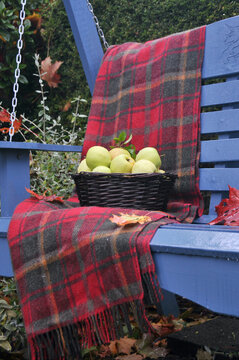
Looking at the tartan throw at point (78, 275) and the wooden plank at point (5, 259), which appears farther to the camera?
the wooden plank at point (5, 259)

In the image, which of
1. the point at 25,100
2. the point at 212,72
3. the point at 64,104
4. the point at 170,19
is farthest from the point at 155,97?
the point at 25,100

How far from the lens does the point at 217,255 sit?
98 cm

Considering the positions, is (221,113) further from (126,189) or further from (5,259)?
(5,259)

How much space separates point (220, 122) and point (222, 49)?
Result: 0.33 metres

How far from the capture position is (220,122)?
6.43 feet

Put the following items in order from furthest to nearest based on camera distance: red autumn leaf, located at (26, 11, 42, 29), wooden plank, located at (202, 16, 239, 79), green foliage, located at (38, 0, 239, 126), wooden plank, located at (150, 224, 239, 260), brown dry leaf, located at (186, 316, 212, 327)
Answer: red autumn leaf, located at (26, 11, 42, 29) → green foliage, located at (38, 0, 239, 126) → brown dry leaf, located at (186, 316, 212, 327) → wooden plank, located at (202, 16, 239, 79) → wooden plank, located at (150, 224, 239, 260)

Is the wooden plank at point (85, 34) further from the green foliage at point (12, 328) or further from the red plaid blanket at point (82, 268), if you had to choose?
the green foliage at point (12, 328)

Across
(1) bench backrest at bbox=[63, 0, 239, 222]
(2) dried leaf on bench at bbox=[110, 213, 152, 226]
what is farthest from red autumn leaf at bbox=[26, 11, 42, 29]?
(2) dried leaf on bench at bbox=[110, 213, 152, 226]

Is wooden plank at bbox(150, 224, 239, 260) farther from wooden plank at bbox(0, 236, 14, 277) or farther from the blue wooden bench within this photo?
wooden plank at bbox(0, 236, 14, 277)

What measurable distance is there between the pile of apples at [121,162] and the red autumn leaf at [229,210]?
290mm

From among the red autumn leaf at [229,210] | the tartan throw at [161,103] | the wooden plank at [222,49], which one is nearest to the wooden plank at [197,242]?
the red autumn leaf at [229,210]

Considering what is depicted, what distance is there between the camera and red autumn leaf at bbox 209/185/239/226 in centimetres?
152

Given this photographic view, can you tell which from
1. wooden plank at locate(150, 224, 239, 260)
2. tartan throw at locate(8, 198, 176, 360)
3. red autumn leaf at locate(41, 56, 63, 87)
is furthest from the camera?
red autumn leaf at locate(41, 56, 63, 87)

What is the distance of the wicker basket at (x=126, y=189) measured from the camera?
1.62m
